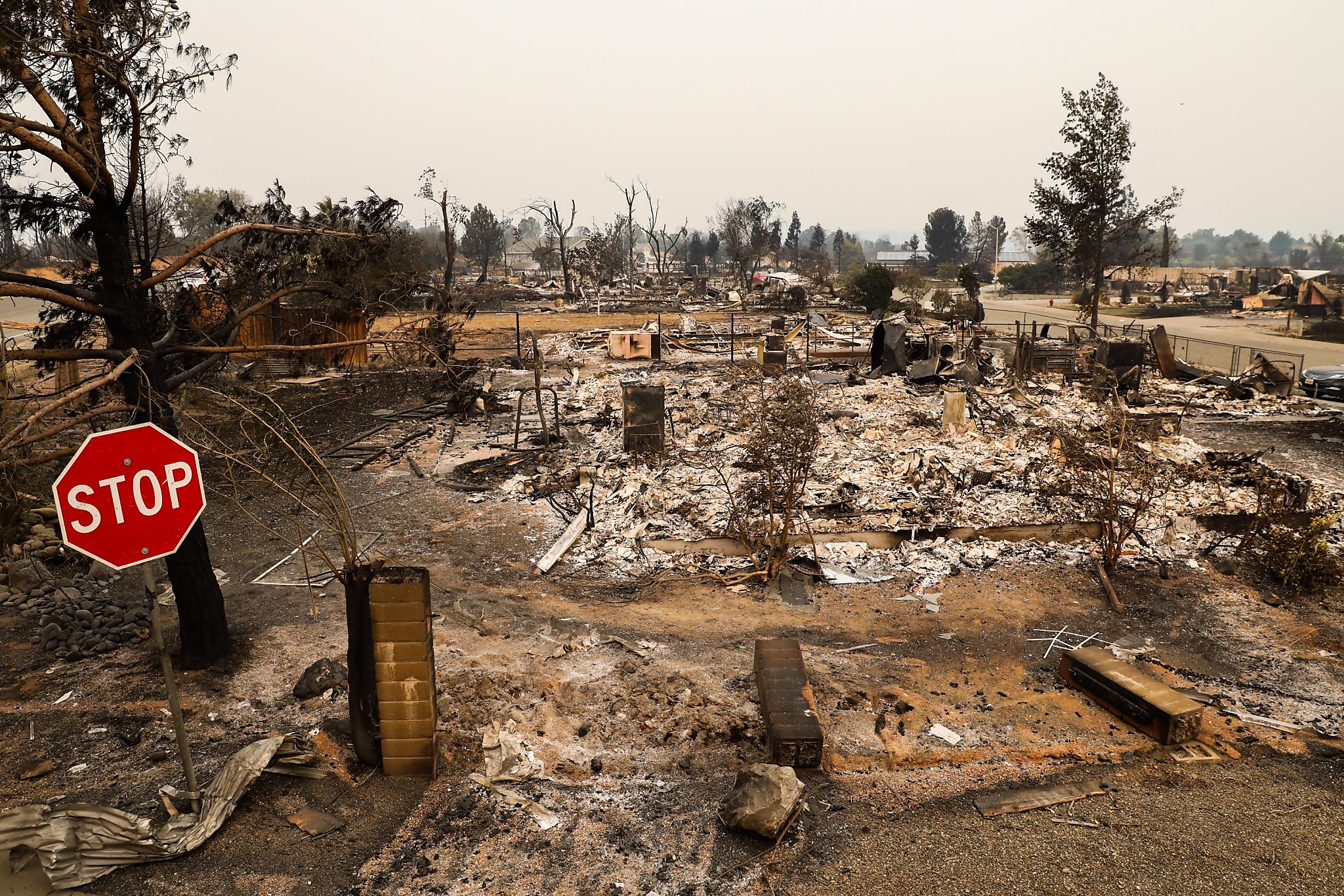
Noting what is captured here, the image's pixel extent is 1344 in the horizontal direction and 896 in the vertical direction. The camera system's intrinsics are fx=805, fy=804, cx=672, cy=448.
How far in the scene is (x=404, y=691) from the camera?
16.1 ft

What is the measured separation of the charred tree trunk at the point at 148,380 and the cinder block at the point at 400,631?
85.5 inches

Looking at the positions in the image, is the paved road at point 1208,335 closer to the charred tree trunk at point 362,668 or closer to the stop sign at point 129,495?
the charred tree trunk at point 362,668

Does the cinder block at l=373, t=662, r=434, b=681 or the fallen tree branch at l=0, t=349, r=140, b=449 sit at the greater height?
the fallen tree branch at l=0, t=349, r=140, b=449

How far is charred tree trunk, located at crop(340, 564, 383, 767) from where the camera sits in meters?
4.91

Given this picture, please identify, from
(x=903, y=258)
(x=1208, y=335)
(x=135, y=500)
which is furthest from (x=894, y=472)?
(x=903, y=258)

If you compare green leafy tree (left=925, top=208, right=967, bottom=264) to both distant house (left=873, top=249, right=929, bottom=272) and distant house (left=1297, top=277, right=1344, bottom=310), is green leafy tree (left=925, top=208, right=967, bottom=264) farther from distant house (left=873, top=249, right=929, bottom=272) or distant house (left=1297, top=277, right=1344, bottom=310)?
distant house (left=1297, top=277, right=1344, bottom=310)

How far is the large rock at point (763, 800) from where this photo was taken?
4.55 meters

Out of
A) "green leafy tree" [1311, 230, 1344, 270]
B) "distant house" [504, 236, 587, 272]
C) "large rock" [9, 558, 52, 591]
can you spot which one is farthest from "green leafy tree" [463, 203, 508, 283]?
"green leafy tree" [1311, 230, 1344, 270]

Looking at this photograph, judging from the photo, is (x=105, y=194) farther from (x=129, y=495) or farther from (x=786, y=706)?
(x=786, y=706)

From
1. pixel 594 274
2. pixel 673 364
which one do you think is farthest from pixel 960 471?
pixel 594 274

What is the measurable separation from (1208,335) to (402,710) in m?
38.3

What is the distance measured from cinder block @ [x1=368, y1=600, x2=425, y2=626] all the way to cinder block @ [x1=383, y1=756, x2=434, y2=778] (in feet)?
3.01

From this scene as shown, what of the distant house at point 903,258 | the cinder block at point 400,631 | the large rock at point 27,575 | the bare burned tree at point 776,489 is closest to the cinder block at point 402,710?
the cinder block at point 400,631

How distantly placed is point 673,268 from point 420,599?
8422cm
